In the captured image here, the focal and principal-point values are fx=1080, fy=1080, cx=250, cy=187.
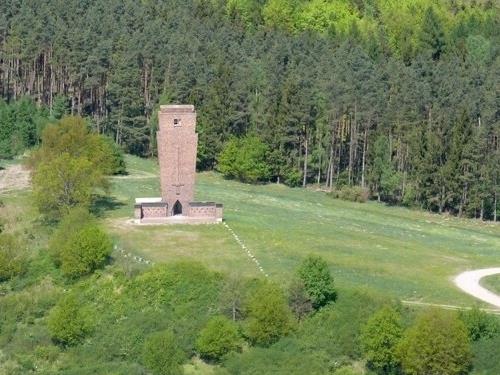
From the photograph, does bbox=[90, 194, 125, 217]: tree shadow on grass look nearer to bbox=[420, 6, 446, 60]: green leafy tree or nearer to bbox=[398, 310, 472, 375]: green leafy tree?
bbox=[398, 310, 472, 375]: green leafy tree

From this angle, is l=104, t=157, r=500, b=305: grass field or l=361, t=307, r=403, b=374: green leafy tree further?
l=104, t=157, r=500, b=305: grass field

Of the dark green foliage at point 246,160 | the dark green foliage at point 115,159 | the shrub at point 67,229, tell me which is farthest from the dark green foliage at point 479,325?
the dark green foliage at point 246,160

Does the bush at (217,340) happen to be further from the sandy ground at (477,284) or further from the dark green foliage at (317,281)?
the sandy ground at (477,284)

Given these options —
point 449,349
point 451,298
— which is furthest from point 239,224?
point 449,349

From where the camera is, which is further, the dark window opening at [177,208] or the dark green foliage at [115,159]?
the dark green foliage at [115,159]

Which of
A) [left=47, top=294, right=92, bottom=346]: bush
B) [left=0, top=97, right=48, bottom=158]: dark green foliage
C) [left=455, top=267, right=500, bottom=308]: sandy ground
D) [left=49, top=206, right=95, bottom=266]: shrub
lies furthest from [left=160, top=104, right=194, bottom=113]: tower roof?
[left=0, top=97, right=48, bottom=158]: dark green foliage

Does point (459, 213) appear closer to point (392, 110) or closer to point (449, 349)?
point (392, 110)
